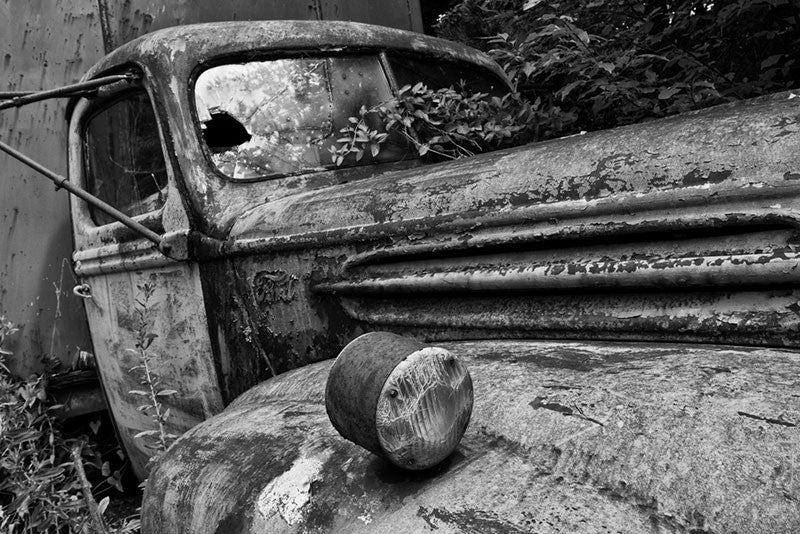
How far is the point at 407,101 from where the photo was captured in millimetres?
2721

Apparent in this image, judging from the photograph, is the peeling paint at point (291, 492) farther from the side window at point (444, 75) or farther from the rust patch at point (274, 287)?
the side window at point (444, 75)

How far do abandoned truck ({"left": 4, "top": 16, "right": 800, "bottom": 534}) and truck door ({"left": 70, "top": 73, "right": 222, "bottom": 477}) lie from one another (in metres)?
0.01

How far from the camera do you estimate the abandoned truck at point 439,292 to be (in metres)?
1.12

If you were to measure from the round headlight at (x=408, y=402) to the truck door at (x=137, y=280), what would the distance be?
1.31 metres

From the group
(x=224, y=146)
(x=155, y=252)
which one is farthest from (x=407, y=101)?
(x=155, y=252)

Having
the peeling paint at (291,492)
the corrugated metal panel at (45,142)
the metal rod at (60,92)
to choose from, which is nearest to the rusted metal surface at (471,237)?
the metal rod at (60,92)

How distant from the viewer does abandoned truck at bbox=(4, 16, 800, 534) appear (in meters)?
1.12

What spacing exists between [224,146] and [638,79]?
1951mm

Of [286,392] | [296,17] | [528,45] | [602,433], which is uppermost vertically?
[296,17]

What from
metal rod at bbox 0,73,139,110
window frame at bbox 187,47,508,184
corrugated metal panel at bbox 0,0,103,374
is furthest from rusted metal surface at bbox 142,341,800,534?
corrugated metal panel at bbox 0,0,103,374

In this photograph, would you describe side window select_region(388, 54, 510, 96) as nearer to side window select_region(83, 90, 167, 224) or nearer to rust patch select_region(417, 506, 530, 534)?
side window select_region(83, 90, 167, 224)

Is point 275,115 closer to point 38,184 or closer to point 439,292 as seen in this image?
point 439,292

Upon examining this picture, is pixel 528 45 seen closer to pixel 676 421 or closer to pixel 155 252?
pixel 155 252

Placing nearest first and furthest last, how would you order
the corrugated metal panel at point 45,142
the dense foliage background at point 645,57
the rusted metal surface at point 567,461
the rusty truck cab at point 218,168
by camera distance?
the rusted metal surface at point 567,461 → the rusty truck cab at point 218,168 → the dense foliage background at point 645,57 → the corrugated metal panel at point 45,142
